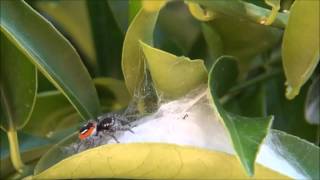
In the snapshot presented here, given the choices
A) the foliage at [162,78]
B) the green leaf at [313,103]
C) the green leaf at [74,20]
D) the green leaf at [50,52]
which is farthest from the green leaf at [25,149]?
the green leaf at [313,103]

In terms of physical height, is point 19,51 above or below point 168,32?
above

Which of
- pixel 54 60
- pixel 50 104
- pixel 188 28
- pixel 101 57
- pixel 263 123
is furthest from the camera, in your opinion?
pixel 188 28

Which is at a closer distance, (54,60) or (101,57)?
(54,60)

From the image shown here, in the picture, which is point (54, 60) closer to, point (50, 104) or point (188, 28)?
point (50, 104)

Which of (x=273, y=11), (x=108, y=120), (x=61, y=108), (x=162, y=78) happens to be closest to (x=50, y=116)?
(x=61, y=108)

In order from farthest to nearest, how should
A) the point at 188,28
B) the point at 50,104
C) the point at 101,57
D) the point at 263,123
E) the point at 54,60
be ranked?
1. the point at 188,28
2. the point at 101,57
3. the point at 50,104
4. the point at 54,60
5. the point at 263,123

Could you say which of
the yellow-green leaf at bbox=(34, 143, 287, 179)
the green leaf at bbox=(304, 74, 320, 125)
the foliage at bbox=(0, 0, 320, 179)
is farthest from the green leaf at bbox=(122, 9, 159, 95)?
the green leaf at bbox=(304, 74, 320, 125)

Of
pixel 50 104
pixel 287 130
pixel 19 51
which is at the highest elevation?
pixel 19 51

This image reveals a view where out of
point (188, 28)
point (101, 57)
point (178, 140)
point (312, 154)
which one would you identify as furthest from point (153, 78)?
point (188, 28)
